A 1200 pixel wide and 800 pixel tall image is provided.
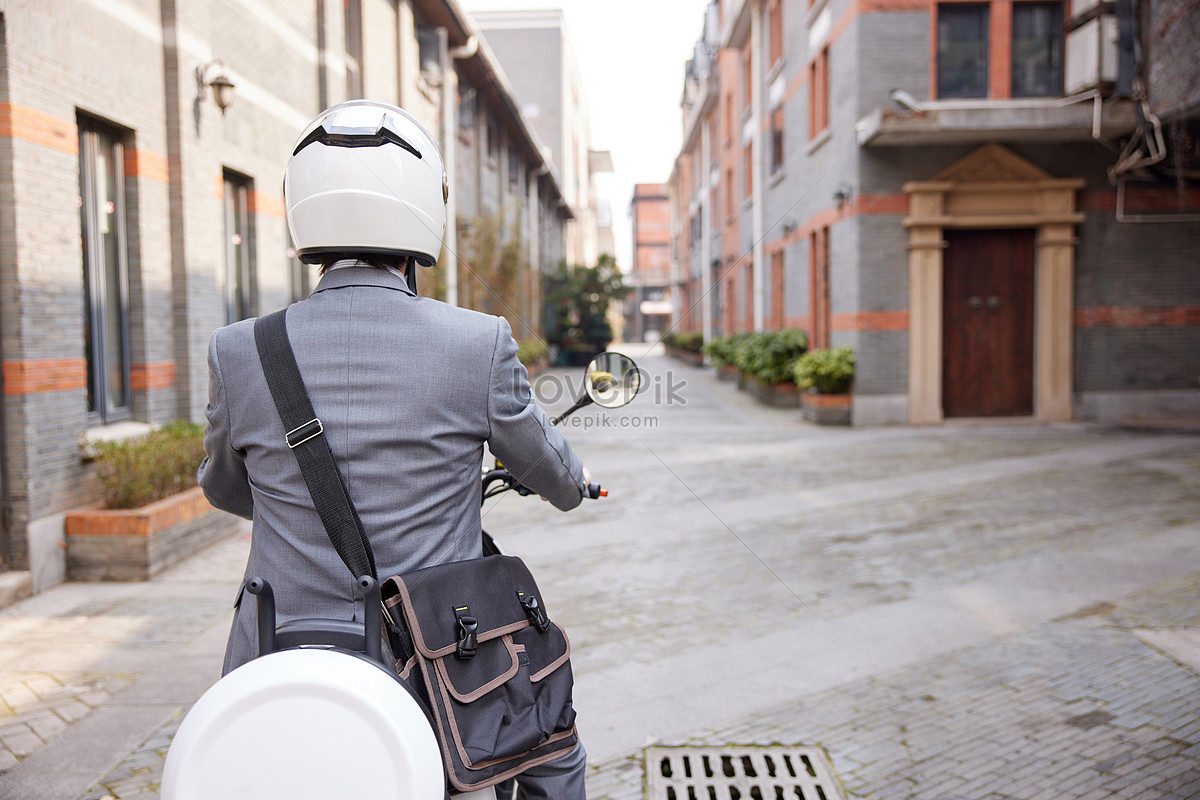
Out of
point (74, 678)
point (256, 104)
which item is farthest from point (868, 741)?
point (256, 104)

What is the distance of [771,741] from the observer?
343cm

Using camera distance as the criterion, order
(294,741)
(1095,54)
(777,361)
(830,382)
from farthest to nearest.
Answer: (777,361)
(830,382)
(1095,54)
(294,741)

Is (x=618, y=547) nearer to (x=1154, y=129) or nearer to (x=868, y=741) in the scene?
(x=868, y=741)

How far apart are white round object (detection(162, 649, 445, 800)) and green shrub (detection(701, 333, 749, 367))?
787 inches

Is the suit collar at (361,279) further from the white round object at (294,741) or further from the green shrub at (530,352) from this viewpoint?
the green shrub at (530,352)

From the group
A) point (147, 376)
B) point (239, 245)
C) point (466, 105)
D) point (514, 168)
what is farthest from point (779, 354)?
point (514, 168)

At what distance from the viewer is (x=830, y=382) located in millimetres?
13445

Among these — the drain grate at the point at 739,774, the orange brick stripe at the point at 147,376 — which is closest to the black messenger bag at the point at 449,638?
the drain grate at the point at 739,774

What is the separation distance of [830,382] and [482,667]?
12.4m

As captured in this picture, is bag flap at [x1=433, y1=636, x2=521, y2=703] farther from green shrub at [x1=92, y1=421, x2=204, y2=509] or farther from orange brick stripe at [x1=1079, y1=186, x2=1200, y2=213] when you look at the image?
orange brick stripe at [x1=1079, y1=186, x2=1200, y2=213]

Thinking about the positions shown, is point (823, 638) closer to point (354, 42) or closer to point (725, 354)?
point (354, 42)

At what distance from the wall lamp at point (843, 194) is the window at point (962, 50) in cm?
184

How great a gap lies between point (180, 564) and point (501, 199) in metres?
18.3

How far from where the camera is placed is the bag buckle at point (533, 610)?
1.75 metres
